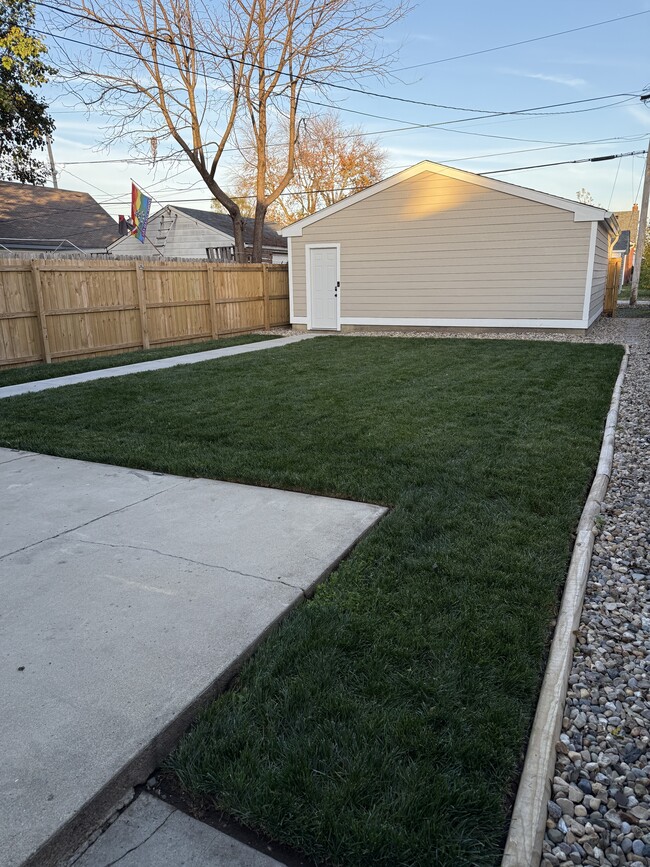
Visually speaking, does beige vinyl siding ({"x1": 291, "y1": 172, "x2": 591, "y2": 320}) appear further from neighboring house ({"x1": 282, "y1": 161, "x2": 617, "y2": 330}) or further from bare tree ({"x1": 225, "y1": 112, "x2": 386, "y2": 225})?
bare tree ({"x1": 225, "y1": 112, "x2": 386, "y2": 225})

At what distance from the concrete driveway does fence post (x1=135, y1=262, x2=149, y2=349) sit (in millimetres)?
7488

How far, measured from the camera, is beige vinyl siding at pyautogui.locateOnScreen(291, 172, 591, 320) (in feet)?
40.3

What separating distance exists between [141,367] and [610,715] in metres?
8.39

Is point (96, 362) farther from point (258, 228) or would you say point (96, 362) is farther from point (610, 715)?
point (258, 228)

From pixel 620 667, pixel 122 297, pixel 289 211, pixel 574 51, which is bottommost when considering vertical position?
pixel 620 667

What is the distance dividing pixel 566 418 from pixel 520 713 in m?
4.29

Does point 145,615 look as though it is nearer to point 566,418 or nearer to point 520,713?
point 520,713

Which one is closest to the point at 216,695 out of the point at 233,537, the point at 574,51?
the point at 233,537

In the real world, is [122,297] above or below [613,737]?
above

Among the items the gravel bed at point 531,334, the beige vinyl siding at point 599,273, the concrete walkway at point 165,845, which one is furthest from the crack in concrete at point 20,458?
the beige vinyl siding at point 599,273

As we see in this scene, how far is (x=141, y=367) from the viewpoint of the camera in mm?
9156

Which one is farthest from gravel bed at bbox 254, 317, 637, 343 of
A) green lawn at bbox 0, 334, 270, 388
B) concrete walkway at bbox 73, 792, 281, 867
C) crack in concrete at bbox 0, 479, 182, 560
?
concrete walkway at bbox 73, 792, 281, 867

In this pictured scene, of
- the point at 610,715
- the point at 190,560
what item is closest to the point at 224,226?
the point at 190,560

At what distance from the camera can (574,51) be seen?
1677cm
